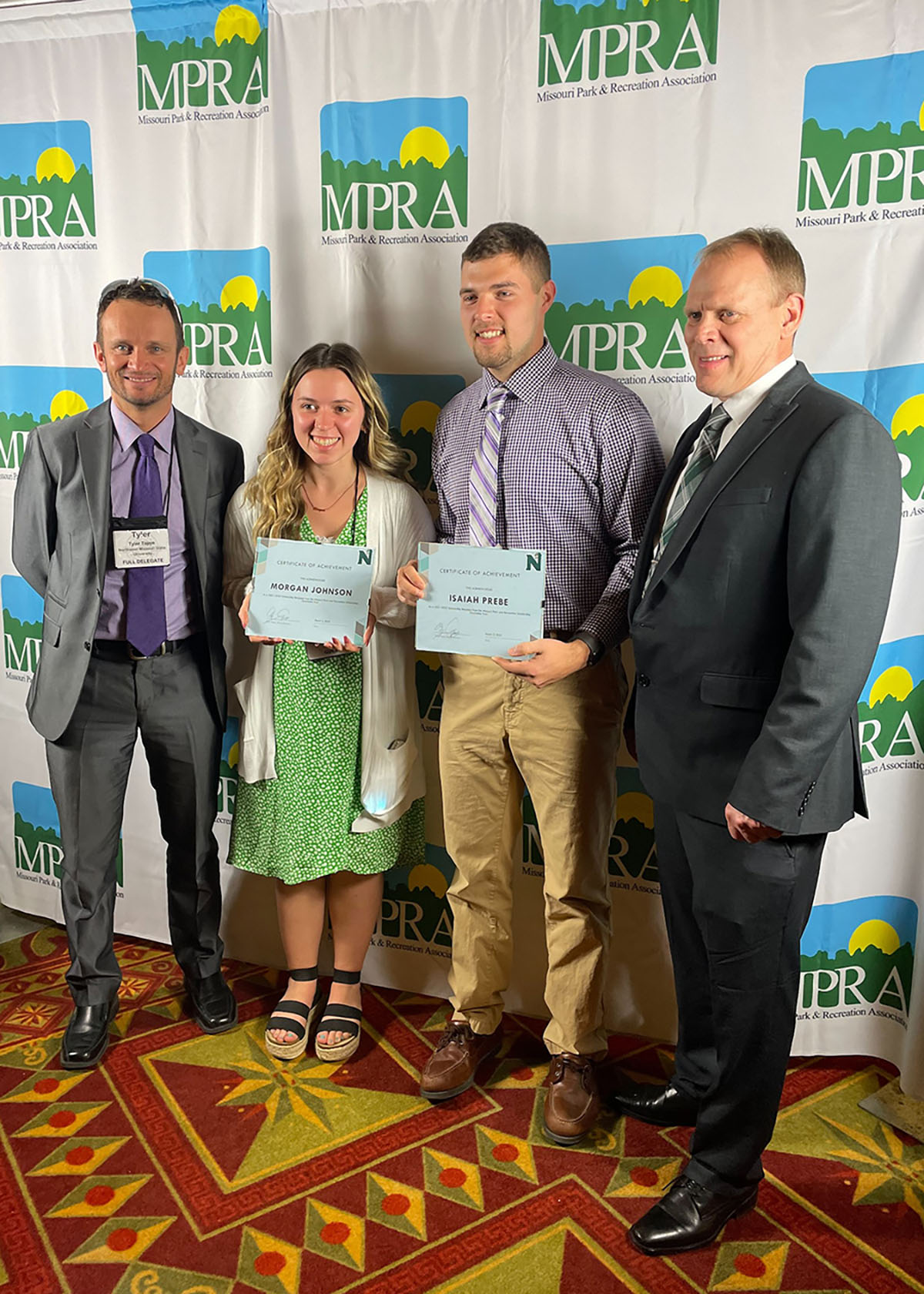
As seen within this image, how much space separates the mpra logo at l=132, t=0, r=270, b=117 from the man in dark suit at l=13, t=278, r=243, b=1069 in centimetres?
67

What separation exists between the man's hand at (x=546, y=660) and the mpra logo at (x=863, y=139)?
117 cm

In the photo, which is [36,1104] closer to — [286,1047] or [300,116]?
[286,1047]

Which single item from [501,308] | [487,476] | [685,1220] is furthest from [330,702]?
[685,1220]

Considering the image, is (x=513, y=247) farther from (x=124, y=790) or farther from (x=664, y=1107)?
(x=664, y=1107)

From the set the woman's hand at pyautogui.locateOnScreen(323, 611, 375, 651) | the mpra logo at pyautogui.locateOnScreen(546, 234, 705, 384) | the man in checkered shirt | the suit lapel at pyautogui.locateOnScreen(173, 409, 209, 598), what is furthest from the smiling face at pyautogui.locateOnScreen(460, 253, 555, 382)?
the suit lapel at pyautogui.locateOnScreen(173, 409, 209, 598)

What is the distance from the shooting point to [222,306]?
2953mm

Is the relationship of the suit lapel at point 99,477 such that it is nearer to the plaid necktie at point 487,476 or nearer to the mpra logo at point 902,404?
the plaid necktie at point 487,476

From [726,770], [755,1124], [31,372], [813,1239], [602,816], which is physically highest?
[31,372]

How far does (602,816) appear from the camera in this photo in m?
2.40

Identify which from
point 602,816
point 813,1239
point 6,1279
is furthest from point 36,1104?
point 813,1239

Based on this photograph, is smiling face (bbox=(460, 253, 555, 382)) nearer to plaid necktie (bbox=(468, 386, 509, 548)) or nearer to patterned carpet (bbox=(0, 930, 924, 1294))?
plaid necktie (bbox=(468, 386, 509, 548))

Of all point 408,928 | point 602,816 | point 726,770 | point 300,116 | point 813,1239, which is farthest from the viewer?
point 408,928

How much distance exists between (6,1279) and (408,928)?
53.4 inches

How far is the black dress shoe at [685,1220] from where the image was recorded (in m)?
2.01
